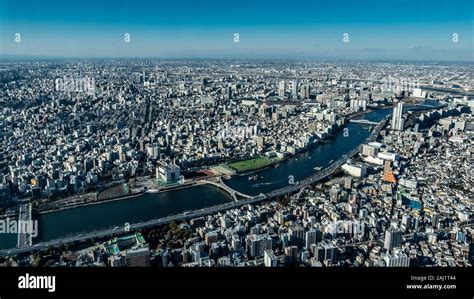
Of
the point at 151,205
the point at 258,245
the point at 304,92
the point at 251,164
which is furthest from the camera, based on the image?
the point at 304,92

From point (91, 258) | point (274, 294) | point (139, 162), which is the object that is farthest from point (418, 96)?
point (274, 294)

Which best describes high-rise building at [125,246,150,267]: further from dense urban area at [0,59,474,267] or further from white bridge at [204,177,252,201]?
white bridge at [204,177,252,201]

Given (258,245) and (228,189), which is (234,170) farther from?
(258,245)

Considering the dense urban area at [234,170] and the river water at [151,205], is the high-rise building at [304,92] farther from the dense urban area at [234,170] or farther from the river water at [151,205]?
the river water at [151,205]

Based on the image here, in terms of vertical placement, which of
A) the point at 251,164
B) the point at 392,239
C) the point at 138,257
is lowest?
the point at 392,239

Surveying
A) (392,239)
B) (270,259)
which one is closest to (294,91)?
(392,239)

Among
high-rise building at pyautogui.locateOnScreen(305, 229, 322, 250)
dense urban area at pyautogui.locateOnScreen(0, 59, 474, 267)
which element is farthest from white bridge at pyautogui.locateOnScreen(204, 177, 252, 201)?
high-rise building at pyautogui.locateOnScreen(305, 229, 322, 250)

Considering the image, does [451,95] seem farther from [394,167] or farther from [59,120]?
A: [59,120]

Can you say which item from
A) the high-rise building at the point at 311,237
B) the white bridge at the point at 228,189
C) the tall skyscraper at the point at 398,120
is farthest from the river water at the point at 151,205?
the tall skyscraper at the point at 398,120
